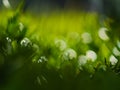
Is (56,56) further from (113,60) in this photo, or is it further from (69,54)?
(113,60)

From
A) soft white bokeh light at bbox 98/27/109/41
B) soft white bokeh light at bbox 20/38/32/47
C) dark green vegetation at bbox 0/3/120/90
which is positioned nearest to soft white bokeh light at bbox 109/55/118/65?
Answer: dark green vegetation at bbox 0/3/120/90

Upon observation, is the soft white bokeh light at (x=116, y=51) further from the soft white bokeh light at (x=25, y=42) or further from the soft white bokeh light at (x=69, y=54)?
the soft white bokeh light at (x=25, y=42)

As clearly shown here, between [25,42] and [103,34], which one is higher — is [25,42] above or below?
above

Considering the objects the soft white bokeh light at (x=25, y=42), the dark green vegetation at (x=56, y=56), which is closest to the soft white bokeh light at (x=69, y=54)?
the dark green vegetation at (x=56, y=56)

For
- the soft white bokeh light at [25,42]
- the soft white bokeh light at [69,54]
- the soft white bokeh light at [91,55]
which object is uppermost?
the soft white bokeh light at [25,42]

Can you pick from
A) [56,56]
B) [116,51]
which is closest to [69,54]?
[56,56]

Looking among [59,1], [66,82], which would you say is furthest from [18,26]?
[59,1]

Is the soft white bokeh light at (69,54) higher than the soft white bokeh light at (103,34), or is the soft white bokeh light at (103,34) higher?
the soft white bokeh light at (69,54)

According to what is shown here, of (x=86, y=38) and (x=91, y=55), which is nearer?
(x=91, y=55)

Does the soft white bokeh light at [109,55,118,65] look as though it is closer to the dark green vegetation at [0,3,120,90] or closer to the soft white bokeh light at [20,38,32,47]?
the dark green vegetation at [0,3,120,90]

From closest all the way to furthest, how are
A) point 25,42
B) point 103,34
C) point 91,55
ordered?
point 25,42
point 91,55
point 103,34
